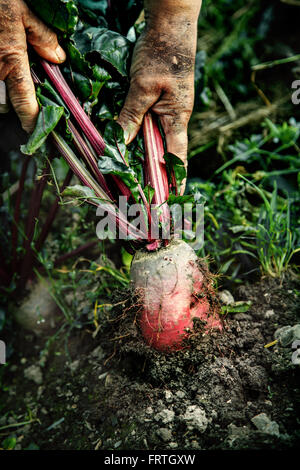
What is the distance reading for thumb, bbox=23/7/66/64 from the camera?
1.33 meters

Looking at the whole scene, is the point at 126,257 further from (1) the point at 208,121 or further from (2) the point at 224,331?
(1) the point at 208,121

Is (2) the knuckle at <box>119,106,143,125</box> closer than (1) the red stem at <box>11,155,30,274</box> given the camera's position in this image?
Yes

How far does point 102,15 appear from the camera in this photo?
1727 mm

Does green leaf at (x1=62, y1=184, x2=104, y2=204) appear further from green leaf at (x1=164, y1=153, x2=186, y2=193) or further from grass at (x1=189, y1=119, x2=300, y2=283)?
grass at (x1=189, y1=119, x2=300, y2=283)

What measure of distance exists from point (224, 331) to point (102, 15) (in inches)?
61.5

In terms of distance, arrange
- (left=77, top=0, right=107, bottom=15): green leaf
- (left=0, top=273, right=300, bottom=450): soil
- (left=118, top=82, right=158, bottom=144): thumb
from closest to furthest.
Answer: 1. (left=0, top=273, right=300, bottom=450): soil
2. (left=118, top=82, right=158, bottom=144): thumb
3. (left=77, top=0, right=107, bottom=15): green leaf

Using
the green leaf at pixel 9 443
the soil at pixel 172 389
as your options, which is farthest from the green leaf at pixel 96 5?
the green leaf at pixel 9 443

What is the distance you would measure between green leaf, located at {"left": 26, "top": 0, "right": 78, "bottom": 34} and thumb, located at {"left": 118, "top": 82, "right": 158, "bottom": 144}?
35cm

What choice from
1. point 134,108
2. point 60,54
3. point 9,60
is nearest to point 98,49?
point 60,54

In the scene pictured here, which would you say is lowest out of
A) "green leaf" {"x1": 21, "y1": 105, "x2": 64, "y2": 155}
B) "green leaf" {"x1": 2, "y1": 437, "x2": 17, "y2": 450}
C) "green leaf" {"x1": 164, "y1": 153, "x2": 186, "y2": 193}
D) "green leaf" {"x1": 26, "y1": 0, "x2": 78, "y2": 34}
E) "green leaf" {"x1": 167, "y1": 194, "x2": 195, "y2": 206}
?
"green leaf" {"x1": 2, "y1": 437, "x2": 17, "y2": 450}

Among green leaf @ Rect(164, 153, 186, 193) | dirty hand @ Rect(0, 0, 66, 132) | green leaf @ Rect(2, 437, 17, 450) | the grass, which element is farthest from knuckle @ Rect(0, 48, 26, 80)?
green leaf @ Rect(2, 437, 17, 450)

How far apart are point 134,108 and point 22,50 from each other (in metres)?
0.49

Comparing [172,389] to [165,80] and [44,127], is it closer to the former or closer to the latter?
[44,127]
